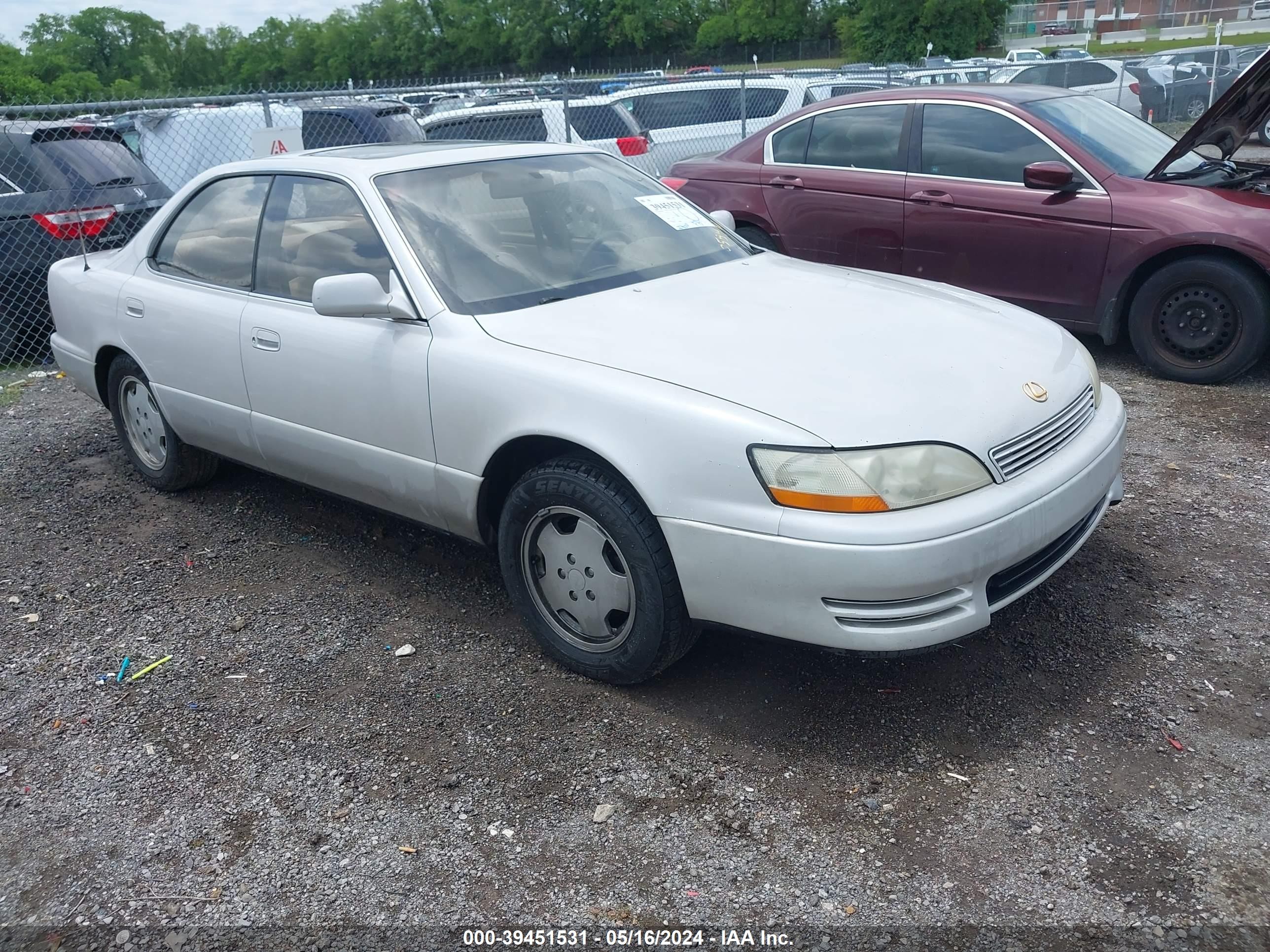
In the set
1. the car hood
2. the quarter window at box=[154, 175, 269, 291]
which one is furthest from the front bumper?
the quarter window at box=[154, 175, 269, 291]

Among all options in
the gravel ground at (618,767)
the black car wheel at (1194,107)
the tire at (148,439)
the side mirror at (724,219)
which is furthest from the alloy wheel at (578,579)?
the black car wheel at (1194,107)

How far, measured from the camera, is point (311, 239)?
4.00 meters

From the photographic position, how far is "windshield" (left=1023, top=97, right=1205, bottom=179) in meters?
6.19

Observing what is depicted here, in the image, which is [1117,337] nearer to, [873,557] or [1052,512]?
[1052,512]

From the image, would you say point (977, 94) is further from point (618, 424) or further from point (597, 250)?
point (618, 424)

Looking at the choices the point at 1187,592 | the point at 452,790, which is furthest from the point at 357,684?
the point at 1187,592

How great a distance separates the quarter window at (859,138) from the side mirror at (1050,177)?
3.09 ft

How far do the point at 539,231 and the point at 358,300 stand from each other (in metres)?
0.78

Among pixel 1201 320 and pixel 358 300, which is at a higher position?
pixel 358 300

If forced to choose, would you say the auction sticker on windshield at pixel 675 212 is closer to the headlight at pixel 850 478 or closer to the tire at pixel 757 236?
the headlight at pixel 850 478

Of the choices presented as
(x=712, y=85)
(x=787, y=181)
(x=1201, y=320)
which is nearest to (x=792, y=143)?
(x=787, y=181)

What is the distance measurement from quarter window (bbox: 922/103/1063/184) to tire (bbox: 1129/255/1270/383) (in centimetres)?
99

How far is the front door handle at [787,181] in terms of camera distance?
714 centimetres

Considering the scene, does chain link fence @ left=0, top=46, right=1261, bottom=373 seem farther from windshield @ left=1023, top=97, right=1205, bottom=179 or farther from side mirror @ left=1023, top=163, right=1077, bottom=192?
side mirror @ left=1023, top=163, right=1077, bottom=192
